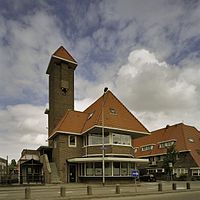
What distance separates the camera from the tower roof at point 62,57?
50.1 m

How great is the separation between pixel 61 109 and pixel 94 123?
10.2 m

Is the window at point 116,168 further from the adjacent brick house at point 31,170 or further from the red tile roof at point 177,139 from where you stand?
the red tile roof at point 177,139

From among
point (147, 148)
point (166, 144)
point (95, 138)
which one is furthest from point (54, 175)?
point (147, 148)

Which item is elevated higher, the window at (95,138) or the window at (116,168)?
the window at (95,138)

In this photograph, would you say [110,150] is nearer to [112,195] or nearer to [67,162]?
[67,162]

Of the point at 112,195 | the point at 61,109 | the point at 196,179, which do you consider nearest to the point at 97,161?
the point at 61,109

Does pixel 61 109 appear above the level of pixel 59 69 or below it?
below

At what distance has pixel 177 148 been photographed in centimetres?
6350

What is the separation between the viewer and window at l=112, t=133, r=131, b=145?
41.9 m

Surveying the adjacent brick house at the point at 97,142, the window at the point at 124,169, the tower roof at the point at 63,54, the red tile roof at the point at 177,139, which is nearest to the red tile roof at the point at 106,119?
the adjacent brick house at the point at 97,142

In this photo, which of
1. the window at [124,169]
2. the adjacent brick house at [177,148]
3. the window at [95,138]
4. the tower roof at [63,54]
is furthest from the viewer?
the adjacent brick house at [177,148]

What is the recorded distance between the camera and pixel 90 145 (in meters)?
41.9

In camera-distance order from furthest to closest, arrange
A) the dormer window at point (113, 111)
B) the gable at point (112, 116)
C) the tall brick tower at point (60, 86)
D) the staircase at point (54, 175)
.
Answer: the tall brick tower at point (60, 86), the dormer window at point (113, 111), the gable at point (112, 116), the staircase at point (54, 175)

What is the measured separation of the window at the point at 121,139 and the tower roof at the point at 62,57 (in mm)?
15136
